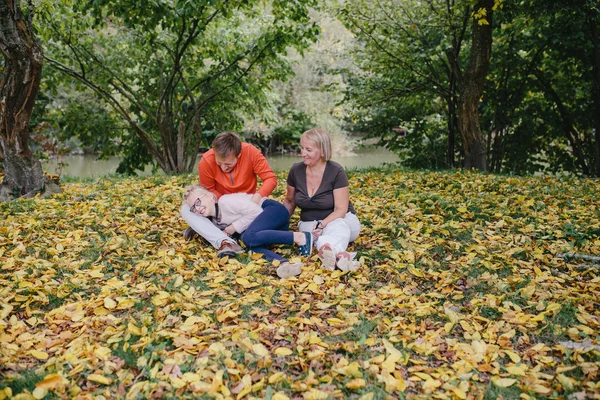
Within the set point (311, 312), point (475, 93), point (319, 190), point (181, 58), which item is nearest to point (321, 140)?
point (319, 190)

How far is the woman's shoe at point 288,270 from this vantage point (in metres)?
3.28

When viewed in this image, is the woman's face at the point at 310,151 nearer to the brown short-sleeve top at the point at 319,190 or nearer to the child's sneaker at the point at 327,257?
the brown short-sleeve top at the point at 319,190

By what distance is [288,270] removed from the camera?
3.28 meters

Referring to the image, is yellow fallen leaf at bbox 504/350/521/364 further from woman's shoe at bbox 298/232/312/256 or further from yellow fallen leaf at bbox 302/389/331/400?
woman's shoe at bbox 298/232/312/256

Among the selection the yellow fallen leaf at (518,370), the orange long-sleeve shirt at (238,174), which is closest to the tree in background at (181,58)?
the orange long-sleeve shirt at (238,174)

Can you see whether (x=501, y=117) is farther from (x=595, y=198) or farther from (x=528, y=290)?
(x=528, y=290)

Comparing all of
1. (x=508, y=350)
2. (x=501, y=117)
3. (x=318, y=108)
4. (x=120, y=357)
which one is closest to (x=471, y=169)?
(x=501, y=117)

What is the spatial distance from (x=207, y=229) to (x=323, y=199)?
3.42ft

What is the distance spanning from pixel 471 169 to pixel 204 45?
219 inches

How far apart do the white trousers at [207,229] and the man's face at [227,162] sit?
1.57 ft

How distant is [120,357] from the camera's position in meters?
2.28

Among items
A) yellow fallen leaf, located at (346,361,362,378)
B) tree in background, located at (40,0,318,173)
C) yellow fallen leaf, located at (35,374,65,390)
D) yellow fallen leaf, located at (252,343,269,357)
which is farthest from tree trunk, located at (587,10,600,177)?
yellow fallen leaf, located at (35,374,65,390)

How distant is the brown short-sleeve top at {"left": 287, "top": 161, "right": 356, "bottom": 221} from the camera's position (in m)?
3.71

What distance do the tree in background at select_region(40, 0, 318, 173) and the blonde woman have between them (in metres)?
4.20
